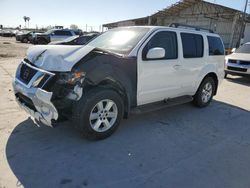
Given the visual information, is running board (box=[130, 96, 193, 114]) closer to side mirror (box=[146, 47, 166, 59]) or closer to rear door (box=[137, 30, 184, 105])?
rear door (box=[137, 30, 184, 105])

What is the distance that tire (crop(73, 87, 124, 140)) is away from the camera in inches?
137

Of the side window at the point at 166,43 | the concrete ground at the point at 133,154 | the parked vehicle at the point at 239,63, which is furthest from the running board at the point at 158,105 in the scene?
the parked vehicle at the point at 239,63

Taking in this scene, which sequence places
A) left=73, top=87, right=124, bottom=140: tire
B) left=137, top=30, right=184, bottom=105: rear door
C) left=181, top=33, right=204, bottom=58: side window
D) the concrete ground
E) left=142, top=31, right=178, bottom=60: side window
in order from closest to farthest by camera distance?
the concrete ground
left=73, top=87, right=124, bottom=140: tire
left=137, top=30, right=184, bottom=105: rear door
left=142, top=31, right=178, bottom=60: side window
left=181, top=33, right=204, bottom=58: side window

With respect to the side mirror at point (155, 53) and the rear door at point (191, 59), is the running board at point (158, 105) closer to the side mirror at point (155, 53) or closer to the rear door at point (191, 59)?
the rear door at point (191, 59)

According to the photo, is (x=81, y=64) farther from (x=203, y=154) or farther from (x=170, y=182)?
(x=203, y=154)

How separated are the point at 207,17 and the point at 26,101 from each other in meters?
26.2

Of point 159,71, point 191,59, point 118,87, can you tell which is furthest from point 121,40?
point 191,59

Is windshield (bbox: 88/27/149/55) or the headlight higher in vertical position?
windshield (bbox: 88/27/149/55)

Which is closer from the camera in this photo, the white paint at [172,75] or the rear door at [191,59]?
the white paint at [172,75]

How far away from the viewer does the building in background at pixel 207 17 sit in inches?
918

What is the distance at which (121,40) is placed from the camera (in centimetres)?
450

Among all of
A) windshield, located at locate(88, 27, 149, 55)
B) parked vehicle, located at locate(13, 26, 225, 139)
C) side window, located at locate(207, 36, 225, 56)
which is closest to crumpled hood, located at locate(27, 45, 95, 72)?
parked vehicle, located at locate(13, 26, 225, 139)

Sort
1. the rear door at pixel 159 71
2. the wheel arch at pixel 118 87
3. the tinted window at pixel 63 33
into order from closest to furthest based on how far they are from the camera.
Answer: the wheel arch at pixel 118 87 → the rear door at pixel 159 71 → the tinted window at pixel 63 33

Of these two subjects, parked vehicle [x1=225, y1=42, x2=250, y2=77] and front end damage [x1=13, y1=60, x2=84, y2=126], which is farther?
parked vehicle [x1=225, y1=42, x2=250, y2=77]
